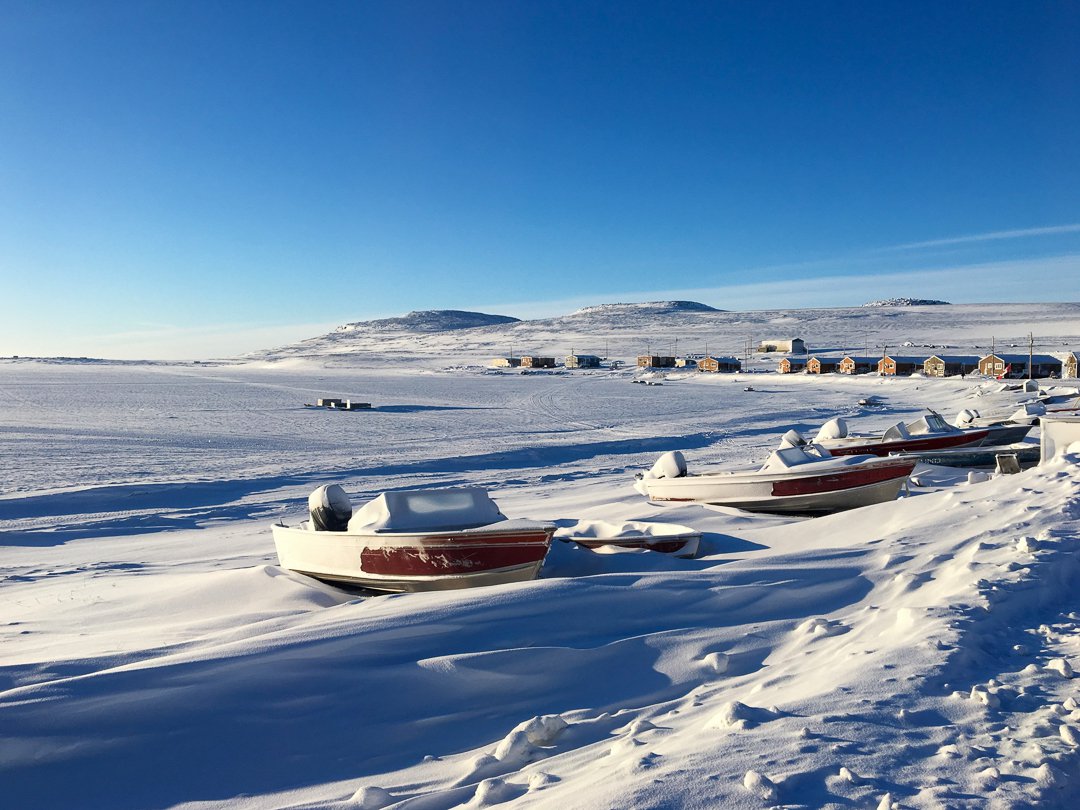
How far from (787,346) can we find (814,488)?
101m

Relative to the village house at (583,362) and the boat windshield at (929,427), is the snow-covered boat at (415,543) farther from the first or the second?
the village house at (583,362)

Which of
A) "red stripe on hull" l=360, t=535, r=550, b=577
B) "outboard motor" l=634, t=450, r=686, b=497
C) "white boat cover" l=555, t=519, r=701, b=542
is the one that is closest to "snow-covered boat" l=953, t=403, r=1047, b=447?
"outboard motor" l=634, t=450, r=686, b=497

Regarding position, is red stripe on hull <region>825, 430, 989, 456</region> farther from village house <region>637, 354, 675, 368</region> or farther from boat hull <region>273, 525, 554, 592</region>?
village house <region>637, 354, 675, 368</region>

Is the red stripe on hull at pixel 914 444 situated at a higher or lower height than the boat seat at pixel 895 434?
lower

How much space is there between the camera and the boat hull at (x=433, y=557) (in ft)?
26.7

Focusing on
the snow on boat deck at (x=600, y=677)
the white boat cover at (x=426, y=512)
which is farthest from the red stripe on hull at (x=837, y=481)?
the white boat cover at (x=426, y=512)

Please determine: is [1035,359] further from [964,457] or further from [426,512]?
[426,512]

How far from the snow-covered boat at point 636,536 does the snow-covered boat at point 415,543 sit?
121 cm

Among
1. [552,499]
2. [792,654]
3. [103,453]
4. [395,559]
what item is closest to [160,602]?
[395,559]

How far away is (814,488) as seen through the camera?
42.1ft

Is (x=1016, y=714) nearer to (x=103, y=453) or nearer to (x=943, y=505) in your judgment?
(x=943, y=505)

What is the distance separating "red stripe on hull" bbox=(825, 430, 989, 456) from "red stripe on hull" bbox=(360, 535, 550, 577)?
10.1 metres

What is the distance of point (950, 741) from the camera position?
361 centimetres

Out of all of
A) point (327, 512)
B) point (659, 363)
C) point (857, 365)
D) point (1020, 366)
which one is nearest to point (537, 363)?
point (659, 363)
